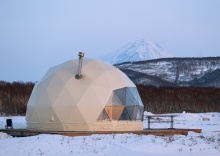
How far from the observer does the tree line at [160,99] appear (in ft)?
123

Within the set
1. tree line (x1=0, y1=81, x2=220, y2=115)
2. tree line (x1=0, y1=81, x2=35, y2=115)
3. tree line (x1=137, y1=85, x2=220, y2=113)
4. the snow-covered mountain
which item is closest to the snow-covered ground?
tree line (x1=0, y1=81, x2=35, y2=115)

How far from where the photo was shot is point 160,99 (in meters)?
45.4

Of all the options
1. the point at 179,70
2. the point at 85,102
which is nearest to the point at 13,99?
the point at 85,102

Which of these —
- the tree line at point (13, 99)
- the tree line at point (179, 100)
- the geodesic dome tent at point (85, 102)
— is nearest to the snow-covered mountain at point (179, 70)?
the tree line at point (179, 100)

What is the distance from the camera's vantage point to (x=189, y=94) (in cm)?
5056

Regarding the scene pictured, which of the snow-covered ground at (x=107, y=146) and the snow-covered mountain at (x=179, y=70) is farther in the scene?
the snow-covered mountain at (x=179, y=70)

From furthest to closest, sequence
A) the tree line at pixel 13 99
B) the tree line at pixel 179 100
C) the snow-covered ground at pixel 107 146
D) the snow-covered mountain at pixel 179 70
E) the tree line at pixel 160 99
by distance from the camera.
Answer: the snow-covered mountain at pixel 179 70 → the tree line at pixel 179 100 → the tree line at pixel 160 99 → the tree line at pixel 13 99 → the snow-covered ground at pixel 107 146

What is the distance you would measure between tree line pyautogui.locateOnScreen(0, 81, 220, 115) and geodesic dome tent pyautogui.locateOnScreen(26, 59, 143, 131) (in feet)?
55.6

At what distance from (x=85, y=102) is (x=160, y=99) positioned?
90.1 ft

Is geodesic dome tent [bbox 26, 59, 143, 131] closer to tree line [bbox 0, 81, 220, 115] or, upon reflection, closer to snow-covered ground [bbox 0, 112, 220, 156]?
snow-covered ground [bbox 0, 112, 220, 156]

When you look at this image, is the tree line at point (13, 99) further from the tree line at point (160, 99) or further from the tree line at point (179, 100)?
the tree line at point (179, 100)

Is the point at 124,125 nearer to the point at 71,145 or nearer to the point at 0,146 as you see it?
the point at 71,145

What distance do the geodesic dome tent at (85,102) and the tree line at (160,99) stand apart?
17.0 meters

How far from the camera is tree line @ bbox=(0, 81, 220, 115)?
3738 cm
